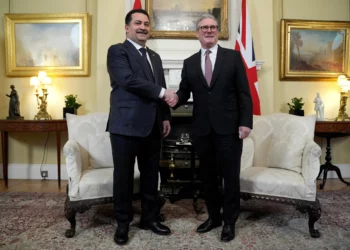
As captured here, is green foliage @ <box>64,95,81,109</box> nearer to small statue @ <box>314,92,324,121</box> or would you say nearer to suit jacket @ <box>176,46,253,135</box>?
suit jacket @ <box>176,46,253,135</box>

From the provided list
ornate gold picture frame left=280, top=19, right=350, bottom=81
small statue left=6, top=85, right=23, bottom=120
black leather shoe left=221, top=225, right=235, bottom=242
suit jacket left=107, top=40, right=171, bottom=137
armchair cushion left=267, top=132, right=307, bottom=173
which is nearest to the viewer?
suit jacket left=107, top=40, right=171, bottom=137

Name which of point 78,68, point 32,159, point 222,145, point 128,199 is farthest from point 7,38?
point 222,145

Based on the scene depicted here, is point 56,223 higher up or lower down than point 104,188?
lower down

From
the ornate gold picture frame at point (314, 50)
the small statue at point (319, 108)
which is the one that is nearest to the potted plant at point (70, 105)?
the ornate gold picture frame at point (314, 50)

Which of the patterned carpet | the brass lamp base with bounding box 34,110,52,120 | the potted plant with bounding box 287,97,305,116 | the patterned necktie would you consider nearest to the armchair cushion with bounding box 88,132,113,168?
the patterned carpet

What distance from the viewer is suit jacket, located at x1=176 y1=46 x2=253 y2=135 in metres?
2.07

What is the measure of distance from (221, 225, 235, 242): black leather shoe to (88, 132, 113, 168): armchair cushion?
118cm

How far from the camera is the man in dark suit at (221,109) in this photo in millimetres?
2074

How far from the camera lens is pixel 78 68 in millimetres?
4273

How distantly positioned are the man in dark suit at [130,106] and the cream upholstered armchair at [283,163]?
3.09 feet

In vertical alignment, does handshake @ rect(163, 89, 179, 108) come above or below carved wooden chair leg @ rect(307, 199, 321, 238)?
above

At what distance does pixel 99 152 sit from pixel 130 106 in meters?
0.83

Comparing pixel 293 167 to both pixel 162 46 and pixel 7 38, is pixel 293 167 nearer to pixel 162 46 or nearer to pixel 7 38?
pixel 162 46

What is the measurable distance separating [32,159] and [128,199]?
2897mm
